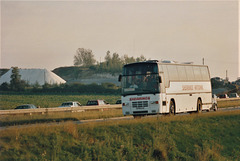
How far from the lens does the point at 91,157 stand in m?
16.4

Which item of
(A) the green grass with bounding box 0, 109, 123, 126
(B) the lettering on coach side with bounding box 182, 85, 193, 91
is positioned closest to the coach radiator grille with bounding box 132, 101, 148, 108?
(B) the lettering on coach side with bounding box 182, 85, 193, 91

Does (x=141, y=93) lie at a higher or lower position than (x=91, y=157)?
higher

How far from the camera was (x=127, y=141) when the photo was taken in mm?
18953

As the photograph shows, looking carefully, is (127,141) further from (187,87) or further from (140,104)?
(187,87)

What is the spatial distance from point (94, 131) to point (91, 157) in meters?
2.86

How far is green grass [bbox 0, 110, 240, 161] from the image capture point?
52.2 ft

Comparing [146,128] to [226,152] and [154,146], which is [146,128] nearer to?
[154,146]

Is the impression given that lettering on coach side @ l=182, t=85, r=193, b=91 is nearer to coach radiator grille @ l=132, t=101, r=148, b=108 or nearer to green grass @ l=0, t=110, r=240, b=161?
green grass @ l=0, t=110, r=240, b=161

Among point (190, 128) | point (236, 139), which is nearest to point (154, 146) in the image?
point (190, 128)

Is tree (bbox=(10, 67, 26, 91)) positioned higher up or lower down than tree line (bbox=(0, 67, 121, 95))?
higher up

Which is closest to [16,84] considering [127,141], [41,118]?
[41,118]

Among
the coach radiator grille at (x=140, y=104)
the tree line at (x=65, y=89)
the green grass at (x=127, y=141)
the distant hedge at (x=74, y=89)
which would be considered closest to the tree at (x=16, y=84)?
the tree line at (x=65, y=89)

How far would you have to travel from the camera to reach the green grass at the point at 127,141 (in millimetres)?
15922

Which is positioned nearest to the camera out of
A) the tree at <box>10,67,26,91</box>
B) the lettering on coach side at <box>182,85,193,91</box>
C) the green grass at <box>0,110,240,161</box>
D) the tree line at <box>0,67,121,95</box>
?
the green grass at <box>0,110,240,161</box>
